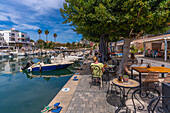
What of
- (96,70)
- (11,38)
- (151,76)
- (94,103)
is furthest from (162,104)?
(11,38)

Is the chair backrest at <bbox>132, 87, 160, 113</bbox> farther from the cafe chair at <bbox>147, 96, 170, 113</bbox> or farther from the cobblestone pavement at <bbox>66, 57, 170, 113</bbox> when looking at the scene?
the cobblestone pavement at <bbox>66, 57, 170, 113</bbox>

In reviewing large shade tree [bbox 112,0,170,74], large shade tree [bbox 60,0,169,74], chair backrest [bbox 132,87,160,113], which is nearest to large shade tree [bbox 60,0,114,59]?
large shade tree [bbox 60,0,169,74]

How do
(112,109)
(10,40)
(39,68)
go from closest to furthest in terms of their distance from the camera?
(112,109) → (39,68) → (10,40)

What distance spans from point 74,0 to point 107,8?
2.15 meters

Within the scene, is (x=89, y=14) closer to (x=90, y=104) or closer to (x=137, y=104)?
(x=90, y=104)

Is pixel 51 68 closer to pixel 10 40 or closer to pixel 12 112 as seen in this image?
pixel 12 112

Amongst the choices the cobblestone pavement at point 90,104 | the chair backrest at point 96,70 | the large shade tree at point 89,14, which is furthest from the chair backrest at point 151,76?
the large shade tree at point 89,14

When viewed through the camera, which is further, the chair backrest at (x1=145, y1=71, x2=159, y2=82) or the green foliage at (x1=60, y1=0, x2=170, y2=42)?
the green foliage at (x1=60, y1=0, x2=170, y2=42)

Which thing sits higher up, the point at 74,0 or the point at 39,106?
the point at 74,0

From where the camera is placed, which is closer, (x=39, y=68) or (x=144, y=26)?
(x=144, y=26)

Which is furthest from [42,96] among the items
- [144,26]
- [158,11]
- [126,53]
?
[158,11]

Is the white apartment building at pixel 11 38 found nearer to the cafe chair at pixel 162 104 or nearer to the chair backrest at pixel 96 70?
the chair backrest at pixel 96 70

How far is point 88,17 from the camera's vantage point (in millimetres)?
5918

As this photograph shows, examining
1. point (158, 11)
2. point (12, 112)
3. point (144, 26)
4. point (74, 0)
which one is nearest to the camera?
point (158, 11)
